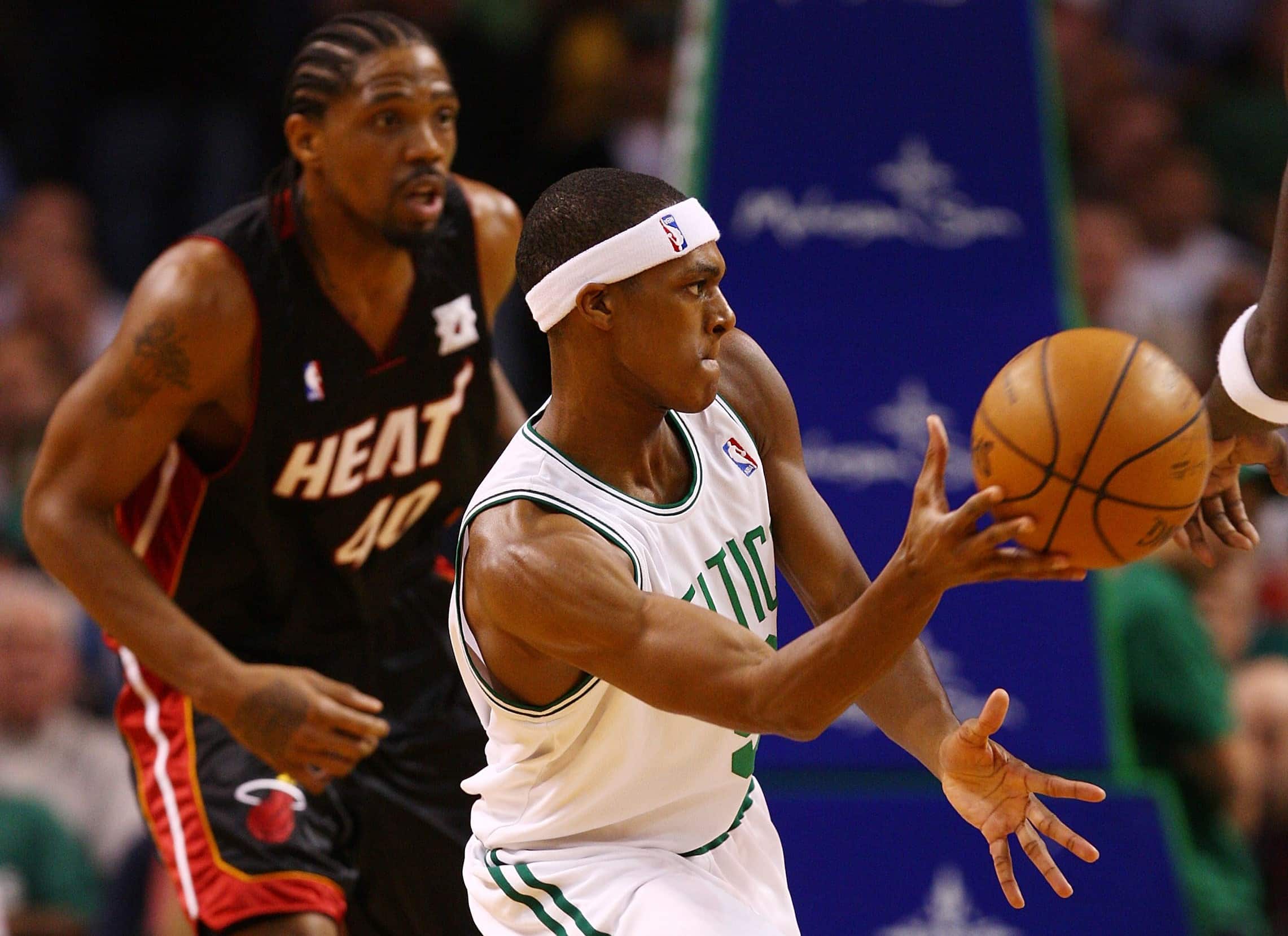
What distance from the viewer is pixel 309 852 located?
4.07m

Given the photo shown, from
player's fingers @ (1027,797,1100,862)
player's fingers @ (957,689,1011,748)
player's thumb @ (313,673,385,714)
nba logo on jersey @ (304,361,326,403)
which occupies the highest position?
nba logo on jersey @ (304,361,326,403)

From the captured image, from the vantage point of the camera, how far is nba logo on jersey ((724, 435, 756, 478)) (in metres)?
3.42

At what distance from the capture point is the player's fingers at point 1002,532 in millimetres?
2533

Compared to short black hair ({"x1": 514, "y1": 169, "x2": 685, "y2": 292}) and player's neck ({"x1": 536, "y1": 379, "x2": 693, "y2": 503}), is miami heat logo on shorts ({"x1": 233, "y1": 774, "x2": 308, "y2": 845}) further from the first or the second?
short black hair ({"x1": 514, "y1": 169, "x2": 685, "y2": 292})

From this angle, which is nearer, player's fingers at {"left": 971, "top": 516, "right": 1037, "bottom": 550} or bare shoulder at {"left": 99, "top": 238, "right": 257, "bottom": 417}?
player's fingers at {"left": 971, "top": 516, "right": 1037, "bottom": 550}

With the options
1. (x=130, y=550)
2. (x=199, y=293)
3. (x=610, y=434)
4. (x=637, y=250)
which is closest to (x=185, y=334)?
(x=199, y=293)

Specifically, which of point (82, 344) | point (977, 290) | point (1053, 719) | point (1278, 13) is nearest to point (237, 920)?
point (1053, 719)

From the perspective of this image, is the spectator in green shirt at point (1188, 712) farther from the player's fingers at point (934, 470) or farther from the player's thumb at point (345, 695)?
the player's fingers at point (934, 470)

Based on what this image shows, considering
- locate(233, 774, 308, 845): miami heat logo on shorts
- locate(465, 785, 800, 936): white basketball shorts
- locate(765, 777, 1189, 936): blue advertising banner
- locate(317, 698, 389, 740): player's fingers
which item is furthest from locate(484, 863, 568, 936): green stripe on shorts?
locate(765, 777, 1189, 936): blue advertising banner

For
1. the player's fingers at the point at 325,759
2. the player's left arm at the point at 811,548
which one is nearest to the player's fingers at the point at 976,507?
the player's left arm at the point at 811,548

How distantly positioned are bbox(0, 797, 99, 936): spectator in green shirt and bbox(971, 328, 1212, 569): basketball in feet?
13.8

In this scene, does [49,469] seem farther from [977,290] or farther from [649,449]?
[977,290]

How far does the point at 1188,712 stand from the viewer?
6082 millimetres

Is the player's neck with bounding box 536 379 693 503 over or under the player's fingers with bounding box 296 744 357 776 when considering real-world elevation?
over
